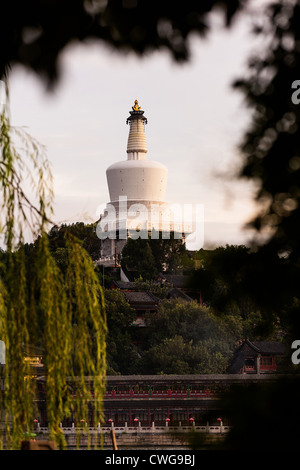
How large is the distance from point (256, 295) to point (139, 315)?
118ft

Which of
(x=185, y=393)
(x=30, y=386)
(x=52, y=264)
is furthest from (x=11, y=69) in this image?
(x=185, y=393)

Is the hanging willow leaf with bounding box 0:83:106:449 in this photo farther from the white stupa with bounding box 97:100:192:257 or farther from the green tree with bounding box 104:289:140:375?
the white stupa with bounding box 97:100:192:257

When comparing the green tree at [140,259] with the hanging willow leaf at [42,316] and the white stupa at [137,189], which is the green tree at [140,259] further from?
the hanging willow leaf at [42,316]

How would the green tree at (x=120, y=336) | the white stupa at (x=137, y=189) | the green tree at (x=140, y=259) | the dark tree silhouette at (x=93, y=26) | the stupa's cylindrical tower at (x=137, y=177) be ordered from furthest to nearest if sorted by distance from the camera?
the stupa's cylindrical tower at (x=137, y=177)
the white stupa at (x=137, y=189)
the green tree at (x=140, y=259)
the green tree at (x=120, y=336)
the dark tree silhouette at (x=93, y=26)

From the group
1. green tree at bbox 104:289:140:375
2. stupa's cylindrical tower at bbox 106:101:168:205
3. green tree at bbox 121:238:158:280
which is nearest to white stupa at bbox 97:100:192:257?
stupa's cylindrical tower at bbox 106:101:168:205

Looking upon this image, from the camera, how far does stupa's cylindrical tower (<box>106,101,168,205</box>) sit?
59.3 meters

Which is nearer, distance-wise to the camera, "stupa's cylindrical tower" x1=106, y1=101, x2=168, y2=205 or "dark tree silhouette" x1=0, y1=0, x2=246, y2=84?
"dark tree silhouette" x1=0, y1=0, x2=246, y2=84

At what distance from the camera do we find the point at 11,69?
401cm

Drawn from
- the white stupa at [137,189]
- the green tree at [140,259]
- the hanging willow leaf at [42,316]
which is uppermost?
the white stupa at [137,189]

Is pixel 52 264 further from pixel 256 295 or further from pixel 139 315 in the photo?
pixel 139 315

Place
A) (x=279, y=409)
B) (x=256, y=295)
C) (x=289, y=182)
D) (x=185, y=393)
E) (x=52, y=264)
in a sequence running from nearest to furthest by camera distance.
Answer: (x=279, y=409), (x=289, y=182), (x=256, y=295), (x=52, y=264), (x=185, y=393)

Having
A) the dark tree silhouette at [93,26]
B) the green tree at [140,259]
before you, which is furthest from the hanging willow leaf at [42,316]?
the green tree at [140,259]

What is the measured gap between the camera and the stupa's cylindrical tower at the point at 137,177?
59312 millimetres

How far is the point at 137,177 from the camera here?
59.2m
